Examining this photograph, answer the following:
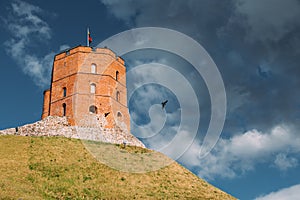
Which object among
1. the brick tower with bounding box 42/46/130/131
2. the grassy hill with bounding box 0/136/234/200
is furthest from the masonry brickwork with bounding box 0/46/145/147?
the grassy hill with bounding box 0/136/234/200

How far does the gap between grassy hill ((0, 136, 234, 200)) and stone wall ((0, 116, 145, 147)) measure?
8.92 ft

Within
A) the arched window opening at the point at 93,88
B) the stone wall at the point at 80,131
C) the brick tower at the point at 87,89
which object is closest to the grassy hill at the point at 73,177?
the stone wall at the point at 80,131

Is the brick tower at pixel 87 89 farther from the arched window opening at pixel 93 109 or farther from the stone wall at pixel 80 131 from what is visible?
the stone wall at pixel 80 131

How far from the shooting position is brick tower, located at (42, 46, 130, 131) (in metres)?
45.0

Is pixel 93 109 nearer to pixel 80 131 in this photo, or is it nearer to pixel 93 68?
pixel 80 131

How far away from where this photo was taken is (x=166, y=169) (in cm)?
3622

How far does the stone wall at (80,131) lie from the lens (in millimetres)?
40912

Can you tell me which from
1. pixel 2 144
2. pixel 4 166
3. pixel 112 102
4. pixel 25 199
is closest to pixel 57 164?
pixel 4 166

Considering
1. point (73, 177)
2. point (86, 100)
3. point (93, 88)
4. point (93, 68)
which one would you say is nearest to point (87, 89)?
point (93, 88)

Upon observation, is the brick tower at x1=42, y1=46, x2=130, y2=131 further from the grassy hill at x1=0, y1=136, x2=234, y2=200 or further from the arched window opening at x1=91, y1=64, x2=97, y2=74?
the grassy hill at x1=0, y1=136, x2=234, y2=200

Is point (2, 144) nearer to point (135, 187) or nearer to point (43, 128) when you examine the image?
point (43, 128)

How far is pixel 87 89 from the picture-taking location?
4609cm

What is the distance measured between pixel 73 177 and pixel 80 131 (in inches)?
501

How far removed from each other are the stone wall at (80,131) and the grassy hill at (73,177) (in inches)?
107
